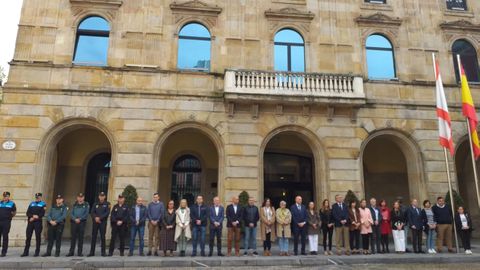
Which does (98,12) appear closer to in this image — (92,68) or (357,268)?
(92,68)

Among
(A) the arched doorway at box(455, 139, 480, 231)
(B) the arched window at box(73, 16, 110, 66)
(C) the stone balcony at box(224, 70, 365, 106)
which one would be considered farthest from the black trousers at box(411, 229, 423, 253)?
(B) the arched window at box(73, 16, 110, 66)

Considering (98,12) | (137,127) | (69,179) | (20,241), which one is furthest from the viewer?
(69,179)

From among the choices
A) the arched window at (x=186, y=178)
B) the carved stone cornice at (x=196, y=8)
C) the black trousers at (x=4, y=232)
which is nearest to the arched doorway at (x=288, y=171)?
the arched window at (x=186, y=178)

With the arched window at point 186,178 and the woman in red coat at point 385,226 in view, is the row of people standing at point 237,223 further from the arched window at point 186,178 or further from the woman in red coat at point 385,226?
the arched window at point 186,178

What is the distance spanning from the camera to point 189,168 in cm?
1892

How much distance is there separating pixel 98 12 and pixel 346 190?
13.1m

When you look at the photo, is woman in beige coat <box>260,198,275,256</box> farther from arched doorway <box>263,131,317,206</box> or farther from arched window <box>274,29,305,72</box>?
arched window <box>274,29,305,72</box>

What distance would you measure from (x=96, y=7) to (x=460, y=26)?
17.1 metres

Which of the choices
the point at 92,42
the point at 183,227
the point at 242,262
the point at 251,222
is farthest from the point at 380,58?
the point at 92,42

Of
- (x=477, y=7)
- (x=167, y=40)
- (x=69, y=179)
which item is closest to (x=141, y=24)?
(x=167, y=40)

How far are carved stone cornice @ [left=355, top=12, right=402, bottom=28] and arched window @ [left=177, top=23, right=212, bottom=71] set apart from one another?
722 cm

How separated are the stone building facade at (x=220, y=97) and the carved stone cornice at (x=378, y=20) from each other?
5 centimetres

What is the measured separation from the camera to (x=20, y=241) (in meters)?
13.8

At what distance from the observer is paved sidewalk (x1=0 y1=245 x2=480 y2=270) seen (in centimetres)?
1021
